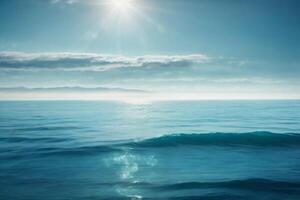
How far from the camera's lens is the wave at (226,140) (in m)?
40.2

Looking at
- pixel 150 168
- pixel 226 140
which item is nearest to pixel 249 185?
pixel 150 168

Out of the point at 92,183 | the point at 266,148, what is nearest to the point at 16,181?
the point at 92,183

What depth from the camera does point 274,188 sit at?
20266 mm

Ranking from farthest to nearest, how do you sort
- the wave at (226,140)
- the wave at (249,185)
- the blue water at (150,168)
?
the wave at (226,140) → the wave at (249,185) → the blue water at (150,168)

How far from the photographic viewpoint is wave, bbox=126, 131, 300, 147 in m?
40.2

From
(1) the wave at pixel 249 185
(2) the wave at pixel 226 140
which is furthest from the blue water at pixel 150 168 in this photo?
(2) the wave at pixel 226 140

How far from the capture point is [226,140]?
1688 inches

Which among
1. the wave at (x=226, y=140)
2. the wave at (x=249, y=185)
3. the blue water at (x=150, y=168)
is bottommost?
the wave at (x=249, y=185)

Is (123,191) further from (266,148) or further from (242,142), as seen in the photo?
(242,142)

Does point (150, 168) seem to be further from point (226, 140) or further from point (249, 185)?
point (226, 140)

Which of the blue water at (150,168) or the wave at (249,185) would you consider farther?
the wave at (249,185)

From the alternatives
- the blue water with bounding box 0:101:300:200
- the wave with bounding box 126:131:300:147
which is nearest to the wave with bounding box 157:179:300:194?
the blue water with bounding box 0:101:300:200

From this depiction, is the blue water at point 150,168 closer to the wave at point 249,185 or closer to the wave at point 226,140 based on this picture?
the wave at point 249,185

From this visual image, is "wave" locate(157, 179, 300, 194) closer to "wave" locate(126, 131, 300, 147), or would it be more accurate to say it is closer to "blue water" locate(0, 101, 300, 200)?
"blue water" locate(0, 101, 300, 200)
